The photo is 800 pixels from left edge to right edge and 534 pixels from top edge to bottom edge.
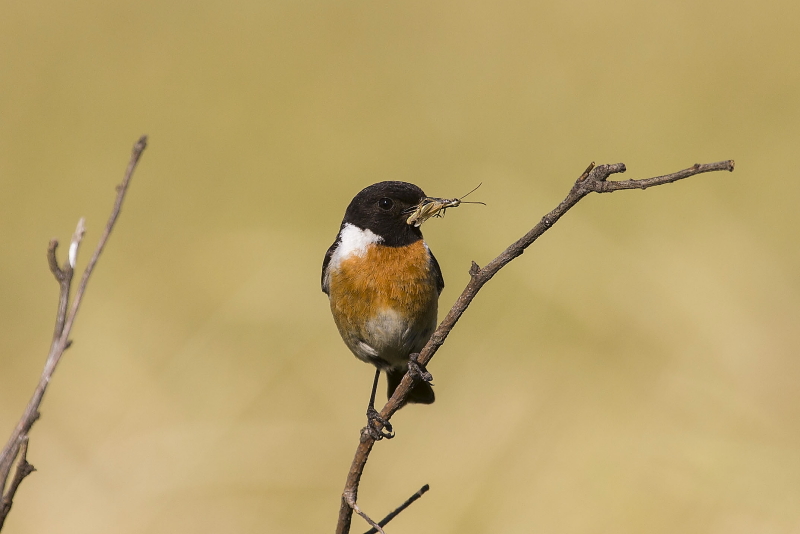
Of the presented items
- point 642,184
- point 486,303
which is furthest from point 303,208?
point 642,184

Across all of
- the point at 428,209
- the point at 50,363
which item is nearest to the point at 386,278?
the point at 428,209

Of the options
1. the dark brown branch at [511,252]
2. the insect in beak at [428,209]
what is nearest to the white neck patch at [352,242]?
the insect in beak at [428,209]

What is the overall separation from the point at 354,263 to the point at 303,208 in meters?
2.95

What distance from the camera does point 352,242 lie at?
11.5 feet

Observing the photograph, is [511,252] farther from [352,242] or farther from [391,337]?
[352,242]

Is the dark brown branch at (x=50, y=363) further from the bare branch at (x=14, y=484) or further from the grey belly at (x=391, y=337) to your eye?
the grey belly at (x=391, y=337)

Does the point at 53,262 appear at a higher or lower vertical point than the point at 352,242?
lower

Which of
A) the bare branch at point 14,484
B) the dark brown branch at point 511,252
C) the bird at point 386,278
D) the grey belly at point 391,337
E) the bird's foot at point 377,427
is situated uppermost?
the bird at point 386,278

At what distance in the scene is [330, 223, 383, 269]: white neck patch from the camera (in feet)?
11.3

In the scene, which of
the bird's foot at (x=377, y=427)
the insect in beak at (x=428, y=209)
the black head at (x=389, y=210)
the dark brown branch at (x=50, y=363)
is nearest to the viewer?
the dark brown branch at (x=50, y=363)

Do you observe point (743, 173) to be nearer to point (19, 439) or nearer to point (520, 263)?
point (520, 263)

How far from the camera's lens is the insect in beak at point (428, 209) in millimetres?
2867

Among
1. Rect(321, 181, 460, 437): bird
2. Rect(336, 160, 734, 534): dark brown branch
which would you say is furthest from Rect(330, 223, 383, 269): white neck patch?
Rect(336, 160, 734, 534): dark brown branch

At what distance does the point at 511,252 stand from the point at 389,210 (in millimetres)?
1774
